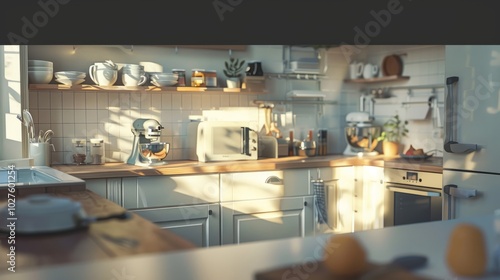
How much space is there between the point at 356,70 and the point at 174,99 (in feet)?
5.45

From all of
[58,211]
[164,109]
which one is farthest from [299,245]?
[164,109]

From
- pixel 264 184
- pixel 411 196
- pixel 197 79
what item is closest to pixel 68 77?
pixel 197 79

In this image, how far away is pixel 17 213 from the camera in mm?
1660

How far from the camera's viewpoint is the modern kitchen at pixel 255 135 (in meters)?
3.46

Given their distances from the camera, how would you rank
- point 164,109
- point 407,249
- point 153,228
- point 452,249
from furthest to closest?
point 164,109
point 153,228
point 407,249
point 452,249

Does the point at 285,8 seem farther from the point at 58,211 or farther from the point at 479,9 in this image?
the point at 58,211

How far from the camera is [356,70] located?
16.6 feet

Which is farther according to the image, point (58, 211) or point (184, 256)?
point (58, 211)

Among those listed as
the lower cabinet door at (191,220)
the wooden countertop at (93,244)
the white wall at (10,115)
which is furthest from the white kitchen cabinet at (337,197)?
the wooden countertop at (93,244)

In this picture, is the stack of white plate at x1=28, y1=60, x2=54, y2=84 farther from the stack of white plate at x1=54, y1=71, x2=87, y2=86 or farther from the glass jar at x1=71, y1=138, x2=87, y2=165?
the glass jar at x1=71, y1=138, x2=87, y2=165

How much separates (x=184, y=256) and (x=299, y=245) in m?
0.27

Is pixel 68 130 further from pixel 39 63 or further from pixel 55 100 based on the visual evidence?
pixel 39 63

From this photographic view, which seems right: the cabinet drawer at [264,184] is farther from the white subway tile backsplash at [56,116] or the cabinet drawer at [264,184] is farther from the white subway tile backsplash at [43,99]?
the white subway tile backsplash at [43,99]

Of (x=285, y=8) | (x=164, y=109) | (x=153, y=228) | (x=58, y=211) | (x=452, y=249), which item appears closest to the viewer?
(x=285, y=8)
